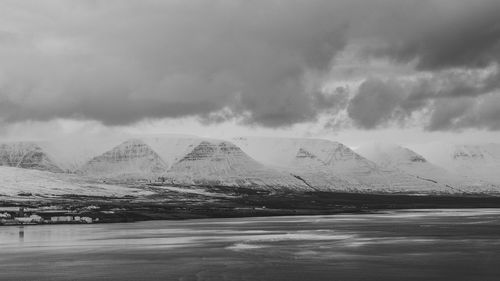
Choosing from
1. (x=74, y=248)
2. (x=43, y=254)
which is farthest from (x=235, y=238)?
(x=43, y=254)

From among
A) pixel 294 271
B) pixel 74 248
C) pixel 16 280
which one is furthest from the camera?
pixel 74 248

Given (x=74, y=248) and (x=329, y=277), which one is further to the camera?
(x=74, y=248)

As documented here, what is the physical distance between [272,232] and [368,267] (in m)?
35.5

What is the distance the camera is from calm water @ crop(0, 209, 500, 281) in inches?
A: 1710

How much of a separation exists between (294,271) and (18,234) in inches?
1780

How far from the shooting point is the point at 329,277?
42.0m

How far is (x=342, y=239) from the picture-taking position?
69.9 m

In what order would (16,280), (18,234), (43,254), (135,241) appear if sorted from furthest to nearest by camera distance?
(18,234)
(135,241)
(43,254)
(16,280)

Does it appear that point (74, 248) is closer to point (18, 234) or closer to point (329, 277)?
point (18, 234)

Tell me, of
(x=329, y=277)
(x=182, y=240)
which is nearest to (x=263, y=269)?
(x=329, y=277)

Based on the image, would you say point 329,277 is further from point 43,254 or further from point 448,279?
point 43,254

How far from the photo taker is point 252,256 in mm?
53344

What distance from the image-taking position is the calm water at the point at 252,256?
143 ft

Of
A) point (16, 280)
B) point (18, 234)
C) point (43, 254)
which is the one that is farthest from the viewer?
point (18, 234)
